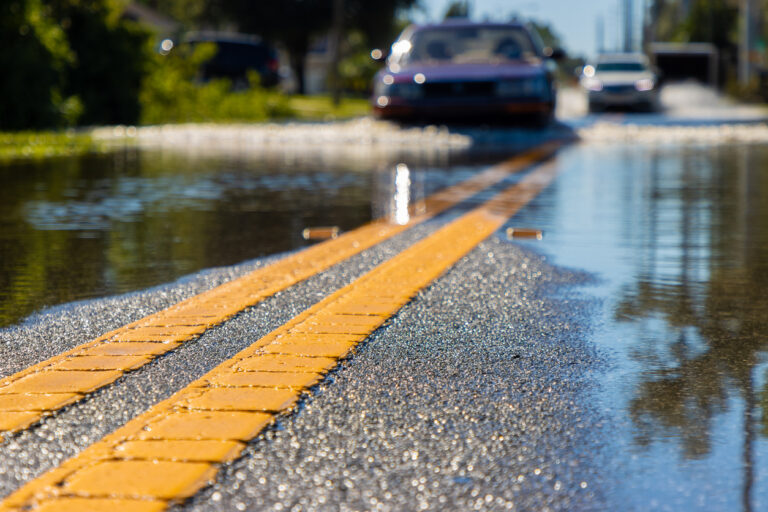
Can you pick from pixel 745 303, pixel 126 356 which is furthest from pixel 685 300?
pixel 126 356

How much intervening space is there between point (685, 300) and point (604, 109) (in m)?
26.1

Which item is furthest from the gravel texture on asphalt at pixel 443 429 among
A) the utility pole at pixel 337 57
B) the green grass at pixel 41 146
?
the utility pole at pixel 337 57

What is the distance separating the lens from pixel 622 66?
31.6m

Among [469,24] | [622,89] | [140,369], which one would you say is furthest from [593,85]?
[140,369]

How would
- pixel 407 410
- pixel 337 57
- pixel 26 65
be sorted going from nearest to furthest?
pixel 407 410, pixel 26 65, pixel 337 57

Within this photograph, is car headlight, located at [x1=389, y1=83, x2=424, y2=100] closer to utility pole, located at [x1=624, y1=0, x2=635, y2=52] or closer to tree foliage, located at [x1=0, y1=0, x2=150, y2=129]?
tree foliage, located at [x1=0, y1=0, x2=150, y2=129]

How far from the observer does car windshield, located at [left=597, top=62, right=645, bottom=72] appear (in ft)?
103

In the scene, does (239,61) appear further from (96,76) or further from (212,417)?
(212,417)

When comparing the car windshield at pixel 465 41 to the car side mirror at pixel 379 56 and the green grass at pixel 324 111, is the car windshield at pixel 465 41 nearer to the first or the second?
the car side mirror at pixel 379 56

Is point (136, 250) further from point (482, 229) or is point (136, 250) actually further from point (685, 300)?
point (685, 300)

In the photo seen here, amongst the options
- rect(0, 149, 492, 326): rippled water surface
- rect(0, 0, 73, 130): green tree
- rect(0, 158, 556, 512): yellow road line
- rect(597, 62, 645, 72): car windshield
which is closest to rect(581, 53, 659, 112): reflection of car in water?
rect(597, 62, 645, 72): car windshield

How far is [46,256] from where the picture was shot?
20.7 feet

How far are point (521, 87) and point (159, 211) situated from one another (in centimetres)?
932

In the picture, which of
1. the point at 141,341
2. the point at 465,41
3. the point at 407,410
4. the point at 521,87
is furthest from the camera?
the point at 465,41
